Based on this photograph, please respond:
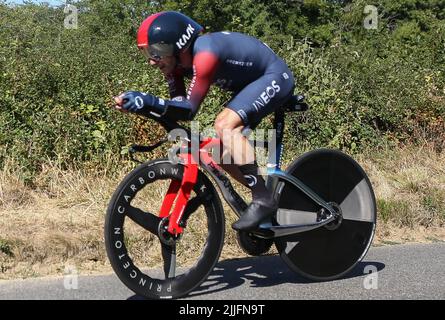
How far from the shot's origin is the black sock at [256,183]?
4.67m

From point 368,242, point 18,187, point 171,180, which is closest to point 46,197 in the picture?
point 18,187

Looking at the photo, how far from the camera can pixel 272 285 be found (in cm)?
501

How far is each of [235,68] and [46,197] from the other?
10.5 feet

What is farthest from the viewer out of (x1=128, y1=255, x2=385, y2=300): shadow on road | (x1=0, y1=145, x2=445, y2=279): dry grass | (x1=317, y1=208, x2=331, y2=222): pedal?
(x1=0, y1=145, x2=445, y2=279): dry grass

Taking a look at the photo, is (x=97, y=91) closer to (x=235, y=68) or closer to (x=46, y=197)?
(x=46, y=197)

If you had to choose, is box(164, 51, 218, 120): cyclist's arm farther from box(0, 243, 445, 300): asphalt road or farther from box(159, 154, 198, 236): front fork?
box(0, 243, 445, 300): asphalt road

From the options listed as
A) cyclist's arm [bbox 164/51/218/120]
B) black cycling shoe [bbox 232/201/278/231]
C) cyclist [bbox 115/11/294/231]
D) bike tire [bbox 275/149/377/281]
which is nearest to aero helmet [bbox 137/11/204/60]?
cyclist [bbox 115/11/294/231]

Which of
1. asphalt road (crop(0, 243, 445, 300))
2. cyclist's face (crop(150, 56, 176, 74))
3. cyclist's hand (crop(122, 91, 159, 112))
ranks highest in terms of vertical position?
cyclist's face (crop(150, 56, 176, 74))

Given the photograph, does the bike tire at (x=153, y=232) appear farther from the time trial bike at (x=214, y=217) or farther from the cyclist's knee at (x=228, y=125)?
the cyclist's knee at (x=228, y=125)

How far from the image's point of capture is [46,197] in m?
7.05

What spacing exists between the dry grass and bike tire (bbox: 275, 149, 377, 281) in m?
0.97

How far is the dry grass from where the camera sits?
5.43 meters

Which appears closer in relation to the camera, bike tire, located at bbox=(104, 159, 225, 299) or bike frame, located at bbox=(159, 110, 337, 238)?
bike tire, located at bbox=(104, 159, 225, 299)

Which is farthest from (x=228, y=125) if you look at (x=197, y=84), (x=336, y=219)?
(x=336, y=219)
